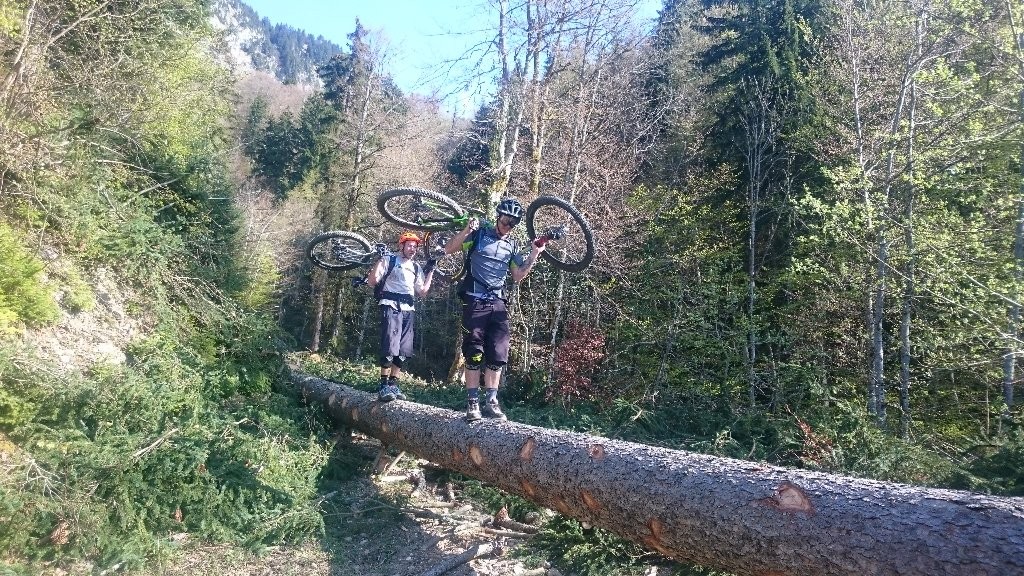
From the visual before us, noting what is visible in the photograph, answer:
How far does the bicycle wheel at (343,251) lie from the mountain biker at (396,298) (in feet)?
5.87

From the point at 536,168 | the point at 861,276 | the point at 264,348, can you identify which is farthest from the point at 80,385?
the point at 861,276

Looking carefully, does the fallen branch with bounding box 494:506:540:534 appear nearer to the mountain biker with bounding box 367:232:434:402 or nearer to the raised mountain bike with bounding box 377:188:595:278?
the mountain biker with bounding box 367:232:434:402

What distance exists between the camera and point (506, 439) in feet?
15.3

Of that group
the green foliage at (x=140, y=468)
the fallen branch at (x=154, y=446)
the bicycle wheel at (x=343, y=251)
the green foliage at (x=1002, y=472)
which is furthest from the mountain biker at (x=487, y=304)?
the green foliage at (x=1002, y=472)

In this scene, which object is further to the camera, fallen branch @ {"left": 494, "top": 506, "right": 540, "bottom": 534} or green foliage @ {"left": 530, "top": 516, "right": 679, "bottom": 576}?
fallen branch @ {"left": 494, "top": 506, "right": 540, "bottom": 534}

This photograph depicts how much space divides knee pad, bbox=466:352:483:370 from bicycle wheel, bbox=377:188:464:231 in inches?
88.3

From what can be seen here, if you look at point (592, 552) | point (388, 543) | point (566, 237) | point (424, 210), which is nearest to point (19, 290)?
point (424, 210)

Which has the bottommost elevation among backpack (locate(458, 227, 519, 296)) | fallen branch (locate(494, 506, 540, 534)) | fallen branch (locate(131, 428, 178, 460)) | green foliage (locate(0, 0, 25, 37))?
fallen branch (locate(494, 506, 540, 534))

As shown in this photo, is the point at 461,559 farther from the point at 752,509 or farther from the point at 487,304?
the point at 752,509

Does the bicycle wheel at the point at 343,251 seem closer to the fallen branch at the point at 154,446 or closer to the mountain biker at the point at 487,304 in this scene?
the mountain biker at the point at 487,304

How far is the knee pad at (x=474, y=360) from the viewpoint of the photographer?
5270 millimetres

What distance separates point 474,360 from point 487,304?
1.75 ft

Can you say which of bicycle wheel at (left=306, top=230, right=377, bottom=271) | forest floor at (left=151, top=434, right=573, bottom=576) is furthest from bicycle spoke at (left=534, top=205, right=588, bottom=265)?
forest floor at (left=151, top=434, right=573, bottom=576)

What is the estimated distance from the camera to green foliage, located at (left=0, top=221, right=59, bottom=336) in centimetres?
575
